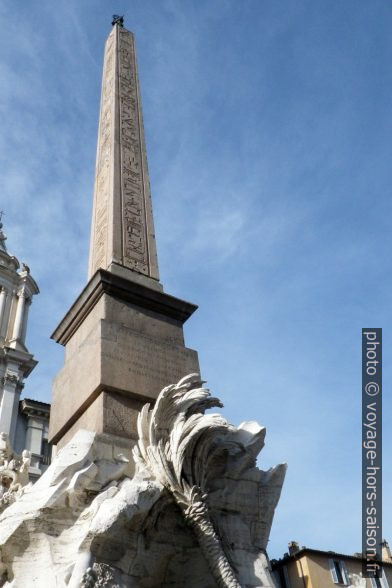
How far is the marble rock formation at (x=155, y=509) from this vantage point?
463 centimetres

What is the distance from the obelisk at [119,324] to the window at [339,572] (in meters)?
5.16

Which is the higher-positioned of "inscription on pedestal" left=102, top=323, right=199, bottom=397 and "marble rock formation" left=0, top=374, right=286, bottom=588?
"inscription on pedestal" left=102, top=323, right=199, bottom=397

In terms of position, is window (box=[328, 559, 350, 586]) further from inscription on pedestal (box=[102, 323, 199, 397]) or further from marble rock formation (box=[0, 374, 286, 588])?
inscription on pedestal (box=[102, 323, 199, 397])

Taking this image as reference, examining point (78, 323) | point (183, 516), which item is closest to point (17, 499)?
point (183, 516)

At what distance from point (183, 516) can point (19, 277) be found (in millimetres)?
22188

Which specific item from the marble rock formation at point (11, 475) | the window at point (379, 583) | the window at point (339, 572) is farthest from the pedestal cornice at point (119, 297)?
the window at point (379, 583)

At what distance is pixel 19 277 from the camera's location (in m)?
26.2

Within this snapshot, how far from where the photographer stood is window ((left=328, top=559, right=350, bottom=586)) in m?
10.0

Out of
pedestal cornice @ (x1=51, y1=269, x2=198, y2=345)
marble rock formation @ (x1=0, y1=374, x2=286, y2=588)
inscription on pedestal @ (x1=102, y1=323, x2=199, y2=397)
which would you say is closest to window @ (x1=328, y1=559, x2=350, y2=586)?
marble rock formation @ (x1=0, y1=374, x2=286, y2=588)

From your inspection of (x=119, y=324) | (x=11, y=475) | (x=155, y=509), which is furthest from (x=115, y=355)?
(x=155, y=509)

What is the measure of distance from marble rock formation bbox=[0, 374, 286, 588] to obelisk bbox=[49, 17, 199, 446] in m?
0.48

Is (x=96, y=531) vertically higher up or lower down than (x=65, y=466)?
lower down

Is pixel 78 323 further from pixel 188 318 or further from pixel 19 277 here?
pixel 19 277

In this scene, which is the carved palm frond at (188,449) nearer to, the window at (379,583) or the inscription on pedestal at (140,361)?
the inscription on pedestal at (140,361)
